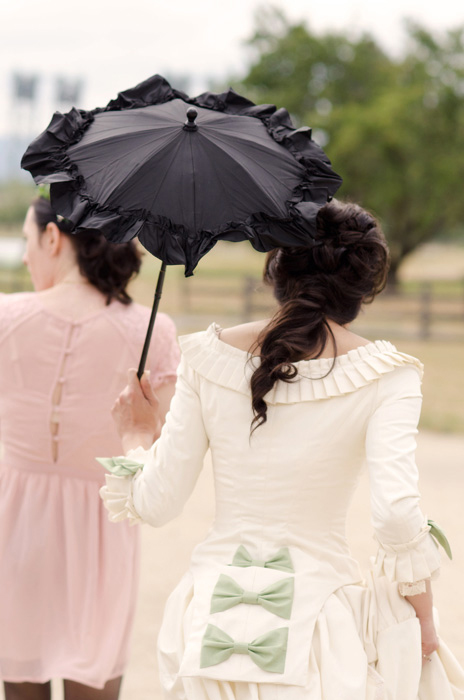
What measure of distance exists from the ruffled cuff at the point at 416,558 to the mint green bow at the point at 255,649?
0.79ft

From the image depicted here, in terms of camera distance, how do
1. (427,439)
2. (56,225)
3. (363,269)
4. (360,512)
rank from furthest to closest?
(427,439) < (360,512) < (56,225) < (363,269)

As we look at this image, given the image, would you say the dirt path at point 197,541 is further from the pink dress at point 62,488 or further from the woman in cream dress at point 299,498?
the woman in cream dress at point 299,498

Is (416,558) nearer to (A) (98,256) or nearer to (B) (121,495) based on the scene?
(B) (121,495)

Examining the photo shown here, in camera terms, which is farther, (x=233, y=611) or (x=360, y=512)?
(x=360, y=512)

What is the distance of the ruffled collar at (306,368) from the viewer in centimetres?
171

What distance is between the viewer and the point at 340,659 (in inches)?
66.2

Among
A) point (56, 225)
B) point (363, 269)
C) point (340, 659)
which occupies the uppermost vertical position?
point (56, 225)

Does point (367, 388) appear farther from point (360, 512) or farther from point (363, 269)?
point (360, 512)

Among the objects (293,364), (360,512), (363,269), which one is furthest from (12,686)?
(360,512)

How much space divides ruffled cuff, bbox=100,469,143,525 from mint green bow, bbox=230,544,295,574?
0.76 ft

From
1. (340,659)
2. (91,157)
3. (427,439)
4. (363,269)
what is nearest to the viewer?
(340,659)

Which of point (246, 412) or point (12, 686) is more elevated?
point (246, 412)

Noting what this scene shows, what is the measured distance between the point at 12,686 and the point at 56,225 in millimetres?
1273

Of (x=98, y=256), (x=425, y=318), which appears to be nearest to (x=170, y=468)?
(x=98, y=256)
